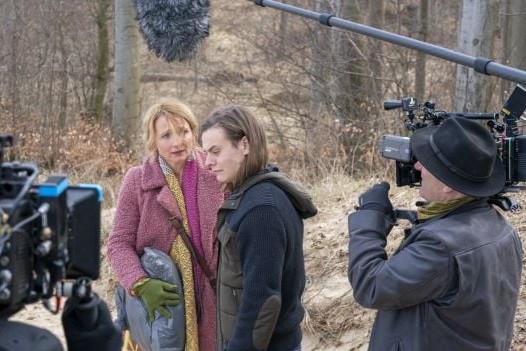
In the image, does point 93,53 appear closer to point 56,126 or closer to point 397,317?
point 56,126

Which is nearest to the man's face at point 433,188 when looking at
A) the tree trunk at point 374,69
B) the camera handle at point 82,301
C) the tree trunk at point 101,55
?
the camera handle at point 82,301

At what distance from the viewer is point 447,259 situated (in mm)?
2754

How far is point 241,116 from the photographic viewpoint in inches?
134

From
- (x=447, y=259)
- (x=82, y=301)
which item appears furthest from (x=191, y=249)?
(x=82, y=301)

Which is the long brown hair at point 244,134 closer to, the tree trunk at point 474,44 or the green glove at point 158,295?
the green glove at point 158,295

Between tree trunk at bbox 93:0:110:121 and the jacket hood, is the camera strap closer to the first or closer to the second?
the jacket hood

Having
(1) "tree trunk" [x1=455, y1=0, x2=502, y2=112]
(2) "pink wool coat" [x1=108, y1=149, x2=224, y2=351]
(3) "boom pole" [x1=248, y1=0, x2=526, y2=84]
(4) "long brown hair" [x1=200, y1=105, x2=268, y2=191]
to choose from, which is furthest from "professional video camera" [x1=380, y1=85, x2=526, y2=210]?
(1) "tree trunk" [x1=455, y1=0, x2=502, y2=112]

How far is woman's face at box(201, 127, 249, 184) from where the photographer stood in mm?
3357

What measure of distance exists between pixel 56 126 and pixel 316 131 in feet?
16.0

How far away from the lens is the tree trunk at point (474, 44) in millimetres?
7363

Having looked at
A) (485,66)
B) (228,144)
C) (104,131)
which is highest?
(485,66)

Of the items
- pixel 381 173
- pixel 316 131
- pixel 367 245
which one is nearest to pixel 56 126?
pixel 316 131

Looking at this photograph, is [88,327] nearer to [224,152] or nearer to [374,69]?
[224,152]

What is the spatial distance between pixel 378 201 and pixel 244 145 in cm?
62
